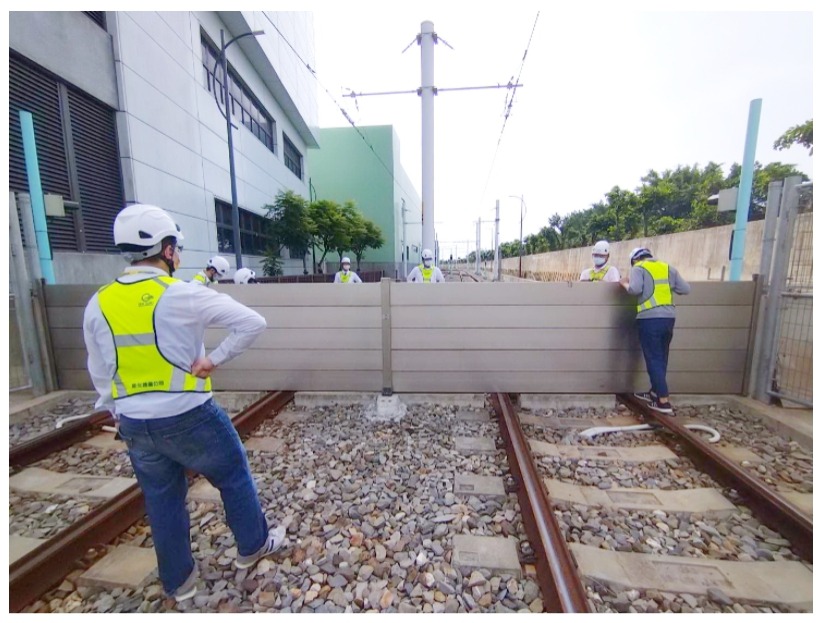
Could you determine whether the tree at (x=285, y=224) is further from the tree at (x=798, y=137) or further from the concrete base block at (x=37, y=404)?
the tree at (x=798, y=137)

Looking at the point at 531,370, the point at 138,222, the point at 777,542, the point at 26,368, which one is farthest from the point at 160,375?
the point at 26,368

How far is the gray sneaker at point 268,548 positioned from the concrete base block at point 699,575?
5.90 feet

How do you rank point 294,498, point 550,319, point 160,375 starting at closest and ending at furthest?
point 160,375 → point 294,498 → point 550,319

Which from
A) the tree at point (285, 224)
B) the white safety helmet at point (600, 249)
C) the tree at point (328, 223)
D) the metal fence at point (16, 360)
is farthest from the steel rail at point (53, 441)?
the tree at point (328, 223)

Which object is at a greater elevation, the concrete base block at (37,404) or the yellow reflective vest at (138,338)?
the yellow reflective vest at (138,338)

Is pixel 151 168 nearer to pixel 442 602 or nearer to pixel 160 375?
pixel 160 375

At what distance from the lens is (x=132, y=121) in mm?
8656

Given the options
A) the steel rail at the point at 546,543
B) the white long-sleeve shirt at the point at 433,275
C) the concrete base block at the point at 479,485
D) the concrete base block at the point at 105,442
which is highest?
the white long-sleeve shirt at the point at 433,275

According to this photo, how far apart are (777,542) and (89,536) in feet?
14.3

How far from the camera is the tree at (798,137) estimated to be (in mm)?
22766

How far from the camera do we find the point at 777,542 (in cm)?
233

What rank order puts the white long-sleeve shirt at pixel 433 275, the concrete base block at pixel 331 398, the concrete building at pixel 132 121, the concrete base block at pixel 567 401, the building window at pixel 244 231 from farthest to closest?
1. the building window at pixel 244 231
2. the concrete building at pixel 132 121
3. the white long-sleeve shirt at pixel 433 275
4. the concrete base block at pixel 331 398
5. the concrete base block at pixel 567 401

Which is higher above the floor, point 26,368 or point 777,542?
point 26,368

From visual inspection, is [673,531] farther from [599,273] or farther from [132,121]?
[132,121]
